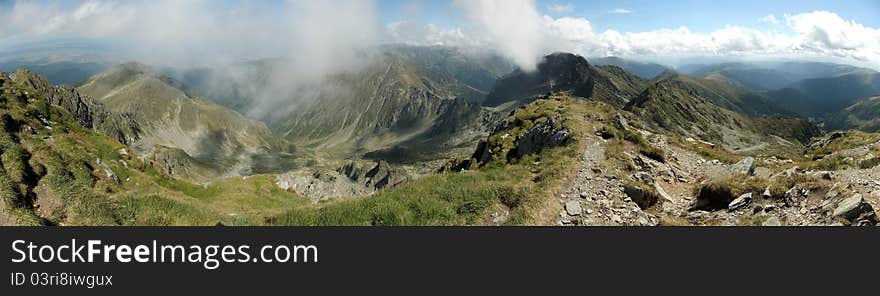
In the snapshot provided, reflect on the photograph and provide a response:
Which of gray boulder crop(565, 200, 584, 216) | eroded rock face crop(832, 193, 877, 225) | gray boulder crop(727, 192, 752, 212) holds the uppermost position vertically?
eroded rock face crop(832, 193, 877, 225)

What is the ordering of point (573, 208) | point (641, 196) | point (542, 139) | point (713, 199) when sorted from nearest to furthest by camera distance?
1. point (573, 208)
2. point (713, 199)
3. point (641, 196)
4. point (542, 139)

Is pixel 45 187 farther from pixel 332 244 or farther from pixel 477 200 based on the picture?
pixel 477 200

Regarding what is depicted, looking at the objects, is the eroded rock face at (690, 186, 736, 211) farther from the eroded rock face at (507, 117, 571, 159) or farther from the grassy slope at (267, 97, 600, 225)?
the eroded rock face at (507, 117, 571, 159)

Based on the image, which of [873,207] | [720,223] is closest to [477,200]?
[720,223]

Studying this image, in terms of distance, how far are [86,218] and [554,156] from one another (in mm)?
26883

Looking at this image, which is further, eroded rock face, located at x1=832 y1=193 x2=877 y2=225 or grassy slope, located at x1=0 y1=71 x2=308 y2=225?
grassy slope, located at x1=0 y1=71 x2=308 y2=225

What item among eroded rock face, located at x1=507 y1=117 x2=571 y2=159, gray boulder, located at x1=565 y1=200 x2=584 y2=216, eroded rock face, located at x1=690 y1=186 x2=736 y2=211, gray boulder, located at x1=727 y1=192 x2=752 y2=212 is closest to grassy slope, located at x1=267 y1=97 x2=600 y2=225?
gray boulder, located at x1=565 y1=200 x2=584 y2=216

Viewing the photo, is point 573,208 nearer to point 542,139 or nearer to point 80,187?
point 542,139

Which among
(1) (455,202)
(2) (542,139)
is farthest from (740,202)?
(2) (542,139)

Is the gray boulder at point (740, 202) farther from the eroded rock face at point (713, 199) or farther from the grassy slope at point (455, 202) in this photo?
the grassy slope at point (455, 202)

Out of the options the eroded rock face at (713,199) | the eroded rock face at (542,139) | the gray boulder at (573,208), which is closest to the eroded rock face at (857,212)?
the eroded rock face at (713,199)

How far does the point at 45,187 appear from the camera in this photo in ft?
73.9

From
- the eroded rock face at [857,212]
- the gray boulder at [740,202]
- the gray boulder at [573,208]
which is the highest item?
the eroded rock face at [857,212]

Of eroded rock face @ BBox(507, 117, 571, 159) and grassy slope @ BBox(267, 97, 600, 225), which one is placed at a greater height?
eroded rock face @ BBox(507, 117, 571, 159)
